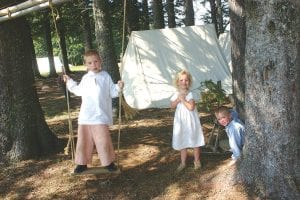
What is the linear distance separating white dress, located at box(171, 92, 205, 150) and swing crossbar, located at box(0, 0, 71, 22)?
200 centimetres

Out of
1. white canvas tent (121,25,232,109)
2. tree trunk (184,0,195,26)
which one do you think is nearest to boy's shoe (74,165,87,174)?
white canvas tent (121,25,232,109)

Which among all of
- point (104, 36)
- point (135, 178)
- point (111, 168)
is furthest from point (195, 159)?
point (104, 36)

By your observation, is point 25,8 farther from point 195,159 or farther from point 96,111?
point 195,159

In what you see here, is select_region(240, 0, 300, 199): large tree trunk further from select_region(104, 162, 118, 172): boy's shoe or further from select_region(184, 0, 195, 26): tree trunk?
select_region(184, 0, 195, 26): tree trunk

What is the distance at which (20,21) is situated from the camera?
651 centimetres

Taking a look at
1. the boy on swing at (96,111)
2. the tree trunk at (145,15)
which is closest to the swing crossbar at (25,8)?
the boy on swing at (96,111)

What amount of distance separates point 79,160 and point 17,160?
1.50 m

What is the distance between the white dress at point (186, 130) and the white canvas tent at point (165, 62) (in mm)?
6039

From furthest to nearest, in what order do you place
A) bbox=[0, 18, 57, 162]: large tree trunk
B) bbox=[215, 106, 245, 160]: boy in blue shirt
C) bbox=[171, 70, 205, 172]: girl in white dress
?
bbox=[0, 18, 57, 162]: large tree trunk < bbox=[171, 70, 205, 172]: girl in white dress < bbox=[215, 106, 245, 160]: boy in blue shirt

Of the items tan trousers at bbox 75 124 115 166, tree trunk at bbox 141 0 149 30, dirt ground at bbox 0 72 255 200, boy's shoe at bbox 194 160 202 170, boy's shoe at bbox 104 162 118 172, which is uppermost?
tree trunk at bbox 141 0 149 30

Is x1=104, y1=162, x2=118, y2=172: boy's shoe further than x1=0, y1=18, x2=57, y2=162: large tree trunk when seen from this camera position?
No

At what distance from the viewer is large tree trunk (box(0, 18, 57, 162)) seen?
6.35m

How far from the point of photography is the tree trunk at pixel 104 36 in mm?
9859

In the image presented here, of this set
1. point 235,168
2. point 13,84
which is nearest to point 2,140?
point 13,84
